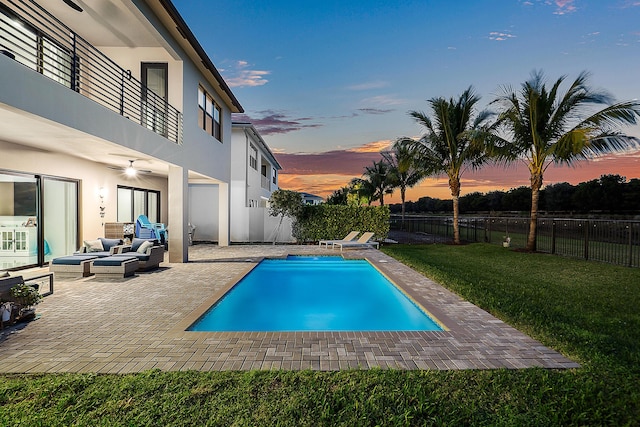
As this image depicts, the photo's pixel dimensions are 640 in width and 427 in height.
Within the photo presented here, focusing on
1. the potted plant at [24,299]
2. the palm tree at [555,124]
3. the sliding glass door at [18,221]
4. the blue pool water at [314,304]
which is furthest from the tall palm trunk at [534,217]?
the sliding glass door at [18,221]

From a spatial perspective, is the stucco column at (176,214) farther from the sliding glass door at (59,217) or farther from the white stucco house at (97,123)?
the sliding glass door at (59,217)

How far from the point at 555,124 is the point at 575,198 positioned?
149ft

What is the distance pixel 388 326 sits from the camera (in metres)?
5.82

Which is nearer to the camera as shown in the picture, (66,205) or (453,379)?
(453,379)

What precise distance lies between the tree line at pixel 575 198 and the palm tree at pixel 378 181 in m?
23.4

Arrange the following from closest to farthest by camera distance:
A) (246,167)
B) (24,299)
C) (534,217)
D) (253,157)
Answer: (24,299)
(534,217)
(246,167)
(253,157)

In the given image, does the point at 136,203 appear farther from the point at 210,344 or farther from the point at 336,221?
the point at 210,344

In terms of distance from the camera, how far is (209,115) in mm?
13203

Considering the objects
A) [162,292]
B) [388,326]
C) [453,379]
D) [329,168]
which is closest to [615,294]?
[388,326]

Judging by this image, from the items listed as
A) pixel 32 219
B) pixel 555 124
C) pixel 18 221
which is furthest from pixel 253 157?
pixel 555 124

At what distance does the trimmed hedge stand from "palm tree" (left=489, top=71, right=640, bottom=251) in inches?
241

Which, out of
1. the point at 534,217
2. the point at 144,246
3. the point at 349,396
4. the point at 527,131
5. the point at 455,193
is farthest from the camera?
the point at 455,193

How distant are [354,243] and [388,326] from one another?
8.90 metres

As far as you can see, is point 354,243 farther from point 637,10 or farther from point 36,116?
point 637,10
